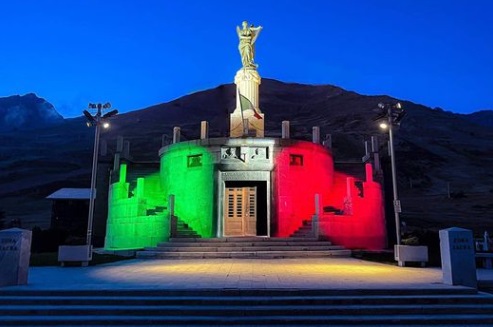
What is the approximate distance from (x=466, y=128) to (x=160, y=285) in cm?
11847

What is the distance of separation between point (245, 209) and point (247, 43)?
1315 cm

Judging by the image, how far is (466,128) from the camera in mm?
108375

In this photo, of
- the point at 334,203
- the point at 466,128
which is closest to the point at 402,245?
the point at 334,203

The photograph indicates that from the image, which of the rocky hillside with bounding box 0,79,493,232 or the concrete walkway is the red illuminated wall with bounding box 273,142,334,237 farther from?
the concrete walkway

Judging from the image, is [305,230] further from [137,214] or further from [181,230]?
[137,214]

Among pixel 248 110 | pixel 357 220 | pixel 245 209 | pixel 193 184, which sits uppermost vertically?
pixel 248 110

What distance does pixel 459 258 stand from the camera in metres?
9.34

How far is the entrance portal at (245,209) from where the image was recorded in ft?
74.4

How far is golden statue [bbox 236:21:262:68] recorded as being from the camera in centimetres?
2891

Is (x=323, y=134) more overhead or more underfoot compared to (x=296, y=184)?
more overhead

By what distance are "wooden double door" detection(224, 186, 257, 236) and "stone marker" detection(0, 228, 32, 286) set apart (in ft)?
44.8

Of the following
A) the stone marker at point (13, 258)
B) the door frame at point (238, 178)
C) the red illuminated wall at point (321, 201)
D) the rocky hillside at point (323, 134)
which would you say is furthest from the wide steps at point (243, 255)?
the rocky hillside at point (323, 134)

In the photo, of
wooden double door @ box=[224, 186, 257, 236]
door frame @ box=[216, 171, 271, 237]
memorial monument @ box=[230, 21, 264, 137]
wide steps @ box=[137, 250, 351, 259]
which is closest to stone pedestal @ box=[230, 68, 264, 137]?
memorial monument @ box=[230, 21, 264, 137]

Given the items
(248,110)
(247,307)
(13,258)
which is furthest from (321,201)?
(13,258)
